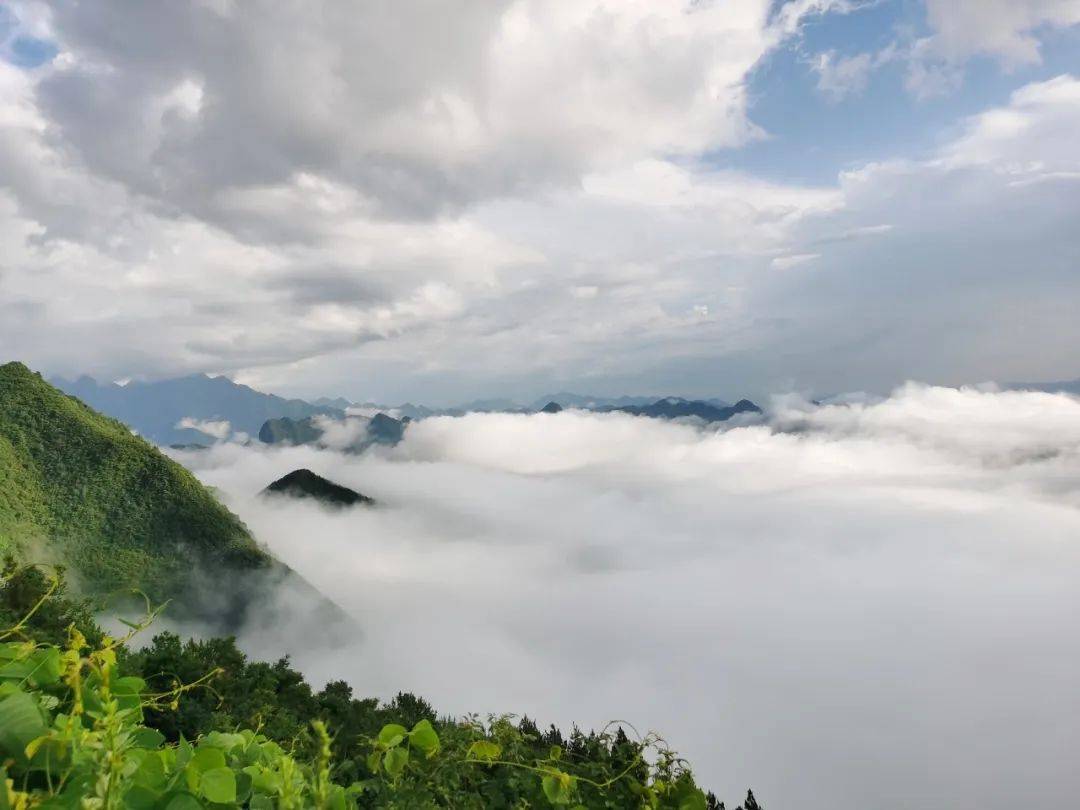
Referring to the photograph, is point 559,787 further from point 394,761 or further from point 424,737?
point 394,761

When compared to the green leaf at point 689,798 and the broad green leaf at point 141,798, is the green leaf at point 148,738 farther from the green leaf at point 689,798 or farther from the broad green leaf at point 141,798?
the green leaf at point 689,798

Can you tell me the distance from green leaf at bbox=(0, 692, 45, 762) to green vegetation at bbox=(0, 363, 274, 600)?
19615 centimetres

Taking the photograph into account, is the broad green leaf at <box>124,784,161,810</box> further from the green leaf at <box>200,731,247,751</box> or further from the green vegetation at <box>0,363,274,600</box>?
the green vegetation at <box>0,363,274,600</box>

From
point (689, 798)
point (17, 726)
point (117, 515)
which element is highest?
point (17, 726)

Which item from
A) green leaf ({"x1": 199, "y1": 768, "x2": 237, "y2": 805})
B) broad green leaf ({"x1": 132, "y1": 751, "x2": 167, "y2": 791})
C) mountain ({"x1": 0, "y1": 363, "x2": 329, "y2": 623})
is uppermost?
broad green leaf ({"x1": 132, "y1": 751, "x2": 167, "y2": 791})

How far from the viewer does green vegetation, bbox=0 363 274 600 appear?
174m

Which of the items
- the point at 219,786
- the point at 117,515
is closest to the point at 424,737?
the point at 219,786

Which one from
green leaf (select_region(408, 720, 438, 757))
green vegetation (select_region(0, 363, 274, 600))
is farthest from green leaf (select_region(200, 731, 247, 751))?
green vegetation (select_region(0, 363, 274, 600))

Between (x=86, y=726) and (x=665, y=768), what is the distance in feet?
11.0

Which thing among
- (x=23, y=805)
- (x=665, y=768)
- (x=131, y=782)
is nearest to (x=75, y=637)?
(x=131, y=782)

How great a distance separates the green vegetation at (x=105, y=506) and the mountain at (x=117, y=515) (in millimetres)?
272

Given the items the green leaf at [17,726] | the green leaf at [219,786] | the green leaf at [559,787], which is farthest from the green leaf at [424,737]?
the green leaf at [17,726]

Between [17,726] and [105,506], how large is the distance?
726ft

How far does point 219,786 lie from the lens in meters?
2.39
